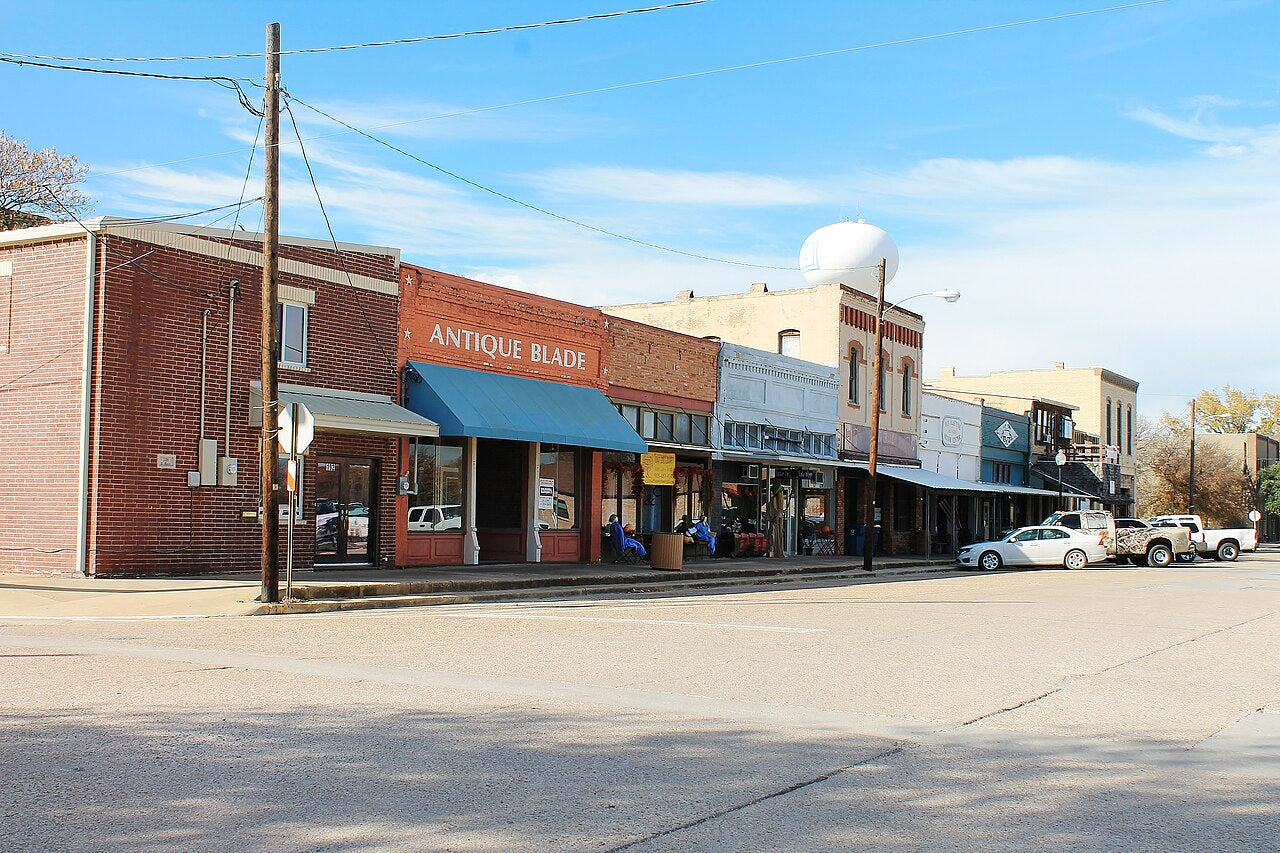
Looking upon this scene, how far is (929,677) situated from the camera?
11.0 metres

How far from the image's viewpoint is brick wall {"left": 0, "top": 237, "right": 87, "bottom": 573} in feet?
62.0

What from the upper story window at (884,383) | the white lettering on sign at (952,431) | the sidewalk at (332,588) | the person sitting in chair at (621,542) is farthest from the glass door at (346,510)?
the white lettering on sign at (952,431)

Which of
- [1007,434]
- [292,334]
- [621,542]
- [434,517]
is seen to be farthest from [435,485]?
[1007,434]

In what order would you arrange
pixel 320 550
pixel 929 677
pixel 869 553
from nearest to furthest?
pixel 929 677, pixel 320 550, pixel 869 553

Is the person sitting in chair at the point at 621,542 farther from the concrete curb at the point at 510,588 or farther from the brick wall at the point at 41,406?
the brick wall at the point at 41,406

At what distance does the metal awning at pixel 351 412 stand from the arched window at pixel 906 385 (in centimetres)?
2652

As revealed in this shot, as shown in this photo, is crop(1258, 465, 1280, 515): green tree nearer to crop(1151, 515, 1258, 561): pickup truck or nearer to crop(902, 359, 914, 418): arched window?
crop(1151, 515, 1258, 561): pickup truck

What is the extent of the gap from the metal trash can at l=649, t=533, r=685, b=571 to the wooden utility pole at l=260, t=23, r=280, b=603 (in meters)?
11.2

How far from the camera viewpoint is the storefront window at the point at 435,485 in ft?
78.5

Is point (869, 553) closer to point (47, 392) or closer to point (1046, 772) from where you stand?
point (47, 392)

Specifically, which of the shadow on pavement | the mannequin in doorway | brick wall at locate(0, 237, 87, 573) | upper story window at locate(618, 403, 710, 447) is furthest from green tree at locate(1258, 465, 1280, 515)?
the shadow on pavement

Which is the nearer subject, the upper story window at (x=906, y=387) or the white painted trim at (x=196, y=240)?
the white painted trim at (x=196, y=240)

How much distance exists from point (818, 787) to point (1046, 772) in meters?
1.56

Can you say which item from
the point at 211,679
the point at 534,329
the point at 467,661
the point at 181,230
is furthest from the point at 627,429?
the point at 211,679
